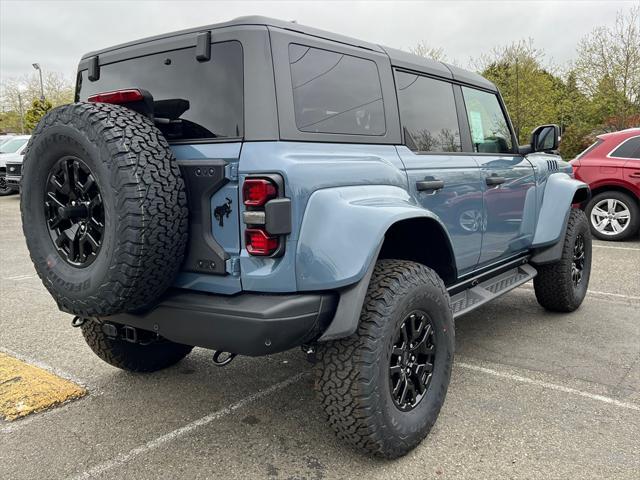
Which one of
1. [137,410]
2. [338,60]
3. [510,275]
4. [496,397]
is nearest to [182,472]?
[137,410]

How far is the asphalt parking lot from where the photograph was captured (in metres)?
2.48

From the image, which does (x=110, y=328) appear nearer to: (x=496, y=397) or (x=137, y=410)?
(x=137, y=410)

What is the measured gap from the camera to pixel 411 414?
8.39ft

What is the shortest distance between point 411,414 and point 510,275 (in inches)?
79.4

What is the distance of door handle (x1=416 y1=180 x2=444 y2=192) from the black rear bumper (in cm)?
92

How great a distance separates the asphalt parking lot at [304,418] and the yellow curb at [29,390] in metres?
0.07

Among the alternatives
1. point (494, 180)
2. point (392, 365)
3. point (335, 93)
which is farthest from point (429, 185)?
point (392, 365)

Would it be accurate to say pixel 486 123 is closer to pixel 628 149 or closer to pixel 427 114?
pixel 427 114

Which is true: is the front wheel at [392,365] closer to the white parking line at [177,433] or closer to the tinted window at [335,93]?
the tinted window at [335,93]

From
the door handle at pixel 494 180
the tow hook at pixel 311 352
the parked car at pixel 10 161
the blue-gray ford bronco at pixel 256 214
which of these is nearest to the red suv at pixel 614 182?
the door handle at pixel 494 180

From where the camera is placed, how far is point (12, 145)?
16.7 m

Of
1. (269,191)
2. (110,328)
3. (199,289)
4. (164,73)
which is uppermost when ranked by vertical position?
(164,73)

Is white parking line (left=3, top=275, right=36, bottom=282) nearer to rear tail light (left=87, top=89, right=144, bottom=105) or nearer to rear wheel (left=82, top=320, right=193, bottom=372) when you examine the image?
rear wheel (left=82, top=320, right=193, bottom=372)

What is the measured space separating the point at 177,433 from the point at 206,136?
1528 millimetres
